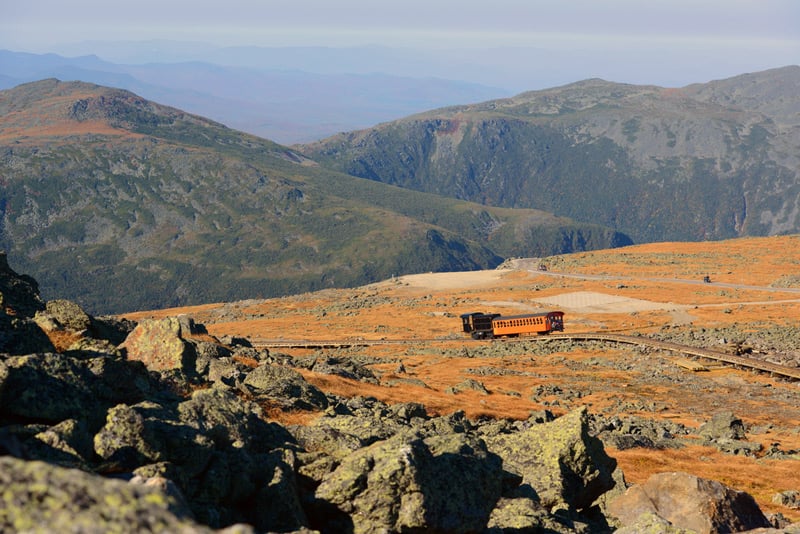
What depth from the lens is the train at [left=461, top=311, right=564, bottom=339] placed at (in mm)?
103875

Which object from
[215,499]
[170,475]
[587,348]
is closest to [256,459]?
[215,499]

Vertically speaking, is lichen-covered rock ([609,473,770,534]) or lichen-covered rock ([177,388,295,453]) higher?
lichen-covered rock ([177,388,295,453])

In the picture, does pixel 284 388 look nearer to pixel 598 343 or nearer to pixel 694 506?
pixel 694 506

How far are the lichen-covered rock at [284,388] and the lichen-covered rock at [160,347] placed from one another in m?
3.14

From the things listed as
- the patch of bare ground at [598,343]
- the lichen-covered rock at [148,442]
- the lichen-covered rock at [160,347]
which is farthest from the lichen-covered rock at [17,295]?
the lichen-covered rock at [148,442]

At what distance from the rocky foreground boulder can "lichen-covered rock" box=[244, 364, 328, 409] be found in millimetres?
5944

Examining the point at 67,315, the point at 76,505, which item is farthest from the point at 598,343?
the point at 76,505

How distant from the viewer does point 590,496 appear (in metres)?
24.4

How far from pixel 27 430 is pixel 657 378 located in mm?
69557

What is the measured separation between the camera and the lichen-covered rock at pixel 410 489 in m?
16.1

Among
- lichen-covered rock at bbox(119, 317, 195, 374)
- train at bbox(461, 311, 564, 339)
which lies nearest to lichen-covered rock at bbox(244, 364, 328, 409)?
lichen-covered rock at bbox(119, 317, 195, 374)

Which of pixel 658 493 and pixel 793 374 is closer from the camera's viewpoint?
pixel 658 493

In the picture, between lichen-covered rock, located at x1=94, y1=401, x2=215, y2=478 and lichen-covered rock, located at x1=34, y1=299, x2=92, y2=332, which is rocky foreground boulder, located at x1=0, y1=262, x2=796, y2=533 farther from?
lichen-covered rock, located at x1=34, y1=299, x2=92, y2=332

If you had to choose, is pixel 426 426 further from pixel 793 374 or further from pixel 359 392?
pixel 793 374
